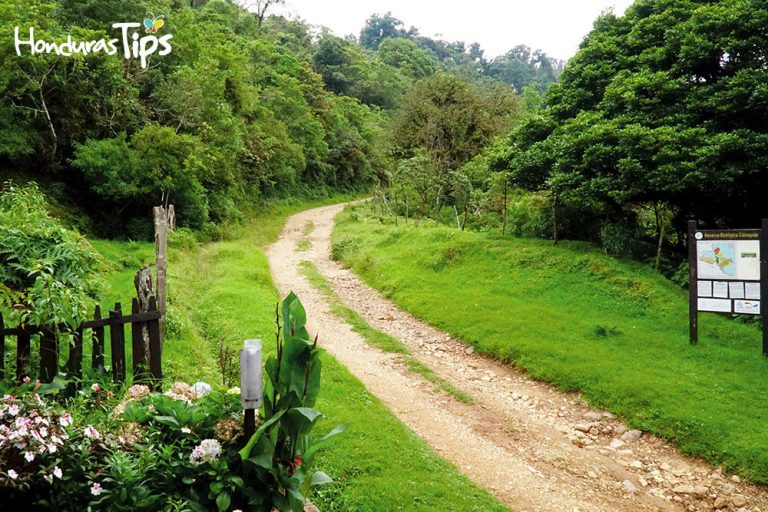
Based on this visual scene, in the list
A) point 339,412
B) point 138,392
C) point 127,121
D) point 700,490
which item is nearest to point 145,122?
point 127,121

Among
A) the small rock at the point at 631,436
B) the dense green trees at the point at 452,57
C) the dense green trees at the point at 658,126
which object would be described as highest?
the dense green trees at the point at 452,57

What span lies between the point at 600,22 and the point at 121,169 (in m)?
18.5

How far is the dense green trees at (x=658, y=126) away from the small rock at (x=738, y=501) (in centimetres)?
849

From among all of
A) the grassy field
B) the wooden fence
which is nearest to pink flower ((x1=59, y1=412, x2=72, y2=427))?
the wooden fence

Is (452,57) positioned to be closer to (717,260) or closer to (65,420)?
(717,260)

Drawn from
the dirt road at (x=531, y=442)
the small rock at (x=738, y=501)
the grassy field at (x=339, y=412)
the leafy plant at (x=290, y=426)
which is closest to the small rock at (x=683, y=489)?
the dirt road at (x=531, y=442)

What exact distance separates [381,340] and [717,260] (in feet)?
25.3

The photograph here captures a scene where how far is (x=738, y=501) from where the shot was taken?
680 centimetres

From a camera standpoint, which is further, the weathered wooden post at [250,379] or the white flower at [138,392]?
the white flower at [138,392]

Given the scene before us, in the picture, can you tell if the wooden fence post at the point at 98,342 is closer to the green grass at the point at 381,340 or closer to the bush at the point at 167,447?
the bush at the point at 167,447

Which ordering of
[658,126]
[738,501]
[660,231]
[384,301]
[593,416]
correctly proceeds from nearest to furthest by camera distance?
[738,501], [593,416], [658,126], [660,231], [384,301]

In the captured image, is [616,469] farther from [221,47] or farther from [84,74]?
[221,47]

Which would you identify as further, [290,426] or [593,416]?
[593,416]

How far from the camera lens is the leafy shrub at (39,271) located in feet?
17.9
